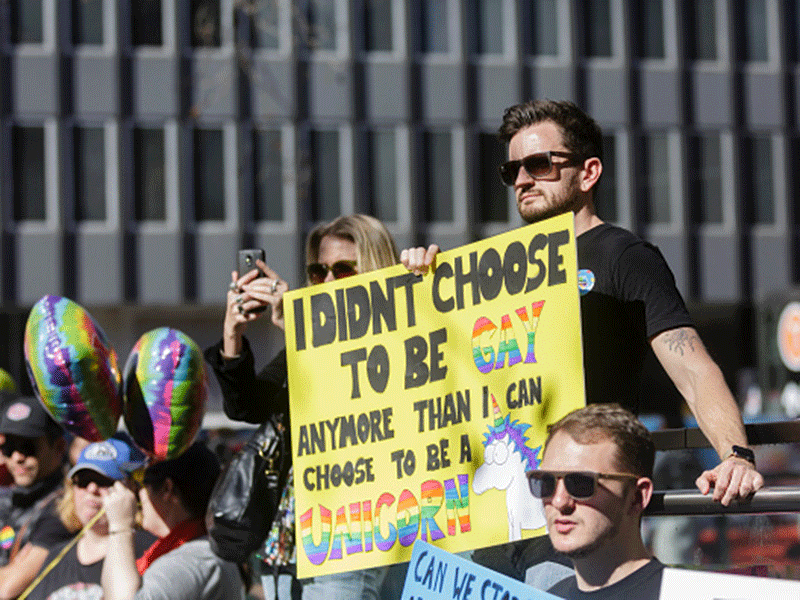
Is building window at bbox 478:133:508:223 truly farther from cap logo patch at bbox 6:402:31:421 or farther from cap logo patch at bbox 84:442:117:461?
cap logo patch at bbox 84:442:117:461

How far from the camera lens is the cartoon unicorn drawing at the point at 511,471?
3275 mm

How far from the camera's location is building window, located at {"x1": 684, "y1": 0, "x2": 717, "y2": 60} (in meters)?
27.3

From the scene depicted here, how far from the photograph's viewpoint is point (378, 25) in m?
25.6

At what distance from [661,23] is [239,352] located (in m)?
24.5

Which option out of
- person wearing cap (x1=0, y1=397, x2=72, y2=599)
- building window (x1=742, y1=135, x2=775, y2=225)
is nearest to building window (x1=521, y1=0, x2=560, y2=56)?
building window (x1=742, y1=135, x2=775, y2=225)

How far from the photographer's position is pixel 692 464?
471 cm

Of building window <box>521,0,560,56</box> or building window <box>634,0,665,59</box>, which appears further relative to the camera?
building window <box>634,0,665,59</box>

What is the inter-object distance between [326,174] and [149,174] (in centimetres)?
322

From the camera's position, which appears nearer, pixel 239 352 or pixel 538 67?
pixel 239 352

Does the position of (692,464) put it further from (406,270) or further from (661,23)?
(661,23)

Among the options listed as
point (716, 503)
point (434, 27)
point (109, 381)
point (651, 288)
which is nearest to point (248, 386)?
point (109, 381)

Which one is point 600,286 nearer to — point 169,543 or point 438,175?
point 169,543

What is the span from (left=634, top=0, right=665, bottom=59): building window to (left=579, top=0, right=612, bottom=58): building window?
0.63 meters

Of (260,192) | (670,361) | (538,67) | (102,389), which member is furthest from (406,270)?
(538,67)
